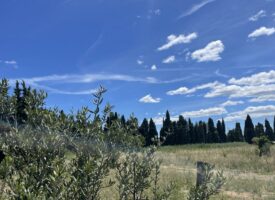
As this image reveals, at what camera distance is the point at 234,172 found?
1920 centimetres

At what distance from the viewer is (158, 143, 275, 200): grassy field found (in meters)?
12.6

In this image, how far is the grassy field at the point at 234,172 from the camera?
1257cm

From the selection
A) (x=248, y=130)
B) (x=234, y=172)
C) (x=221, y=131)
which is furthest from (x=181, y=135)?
(x=234, y=172)

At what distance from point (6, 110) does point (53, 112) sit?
45cm

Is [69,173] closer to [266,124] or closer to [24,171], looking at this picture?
[24,171]

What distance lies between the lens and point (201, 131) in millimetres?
67375

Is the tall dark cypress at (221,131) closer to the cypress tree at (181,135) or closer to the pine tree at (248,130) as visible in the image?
the pine tree at (248,130)

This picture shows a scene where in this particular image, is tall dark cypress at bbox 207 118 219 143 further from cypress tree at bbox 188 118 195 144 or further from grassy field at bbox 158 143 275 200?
grassy field at bbox 158 143 275 200

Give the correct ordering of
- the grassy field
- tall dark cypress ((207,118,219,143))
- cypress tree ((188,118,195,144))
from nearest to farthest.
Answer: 1. the grassy field
2. cypress tree ((188,118,195,144))
3. tall dark cypress ((207,118,219,143))

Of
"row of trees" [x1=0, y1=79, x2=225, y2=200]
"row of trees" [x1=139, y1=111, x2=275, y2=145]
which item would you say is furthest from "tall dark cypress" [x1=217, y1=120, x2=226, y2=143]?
"row of trees" [x1=0, y1=79, x2=225, y2=200]

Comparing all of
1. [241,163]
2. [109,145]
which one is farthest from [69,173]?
[241,163]

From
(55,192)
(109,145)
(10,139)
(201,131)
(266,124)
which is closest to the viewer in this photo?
(55,192)

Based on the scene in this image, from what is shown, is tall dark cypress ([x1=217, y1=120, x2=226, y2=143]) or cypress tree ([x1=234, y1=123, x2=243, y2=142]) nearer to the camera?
cypress tree ([x1=234, y1=123, x2=243, y2=142])

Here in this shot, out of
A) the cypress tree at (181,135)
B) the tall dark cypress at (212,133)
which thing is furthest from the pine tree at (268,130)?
the cypress tree at (181,135)
